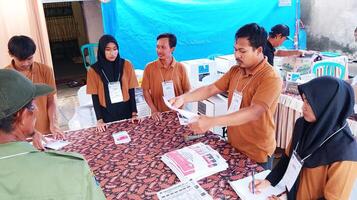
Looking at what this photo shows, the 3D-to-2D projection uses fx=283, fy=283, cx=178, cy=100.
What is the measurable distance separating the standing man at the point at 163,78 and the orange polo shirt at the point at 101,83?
0.73 feet

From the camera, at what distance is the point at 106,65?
246 centimetres

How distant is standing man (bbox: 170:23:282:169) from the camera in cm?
171

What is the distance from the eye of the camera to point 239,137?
190cm

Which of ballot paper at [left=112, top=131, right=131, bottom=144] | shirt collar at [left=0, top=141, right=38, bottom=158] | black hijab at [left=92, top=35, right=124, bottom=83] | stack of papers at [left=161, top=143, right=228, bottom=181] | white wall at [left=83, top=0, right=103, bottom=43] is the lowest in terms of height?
stack of papers at [left=161, top=143, right=228, bottom=181]

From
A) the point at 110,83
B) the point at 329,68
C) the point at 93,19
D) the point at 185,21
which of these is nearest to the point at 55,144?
the point at 110,83

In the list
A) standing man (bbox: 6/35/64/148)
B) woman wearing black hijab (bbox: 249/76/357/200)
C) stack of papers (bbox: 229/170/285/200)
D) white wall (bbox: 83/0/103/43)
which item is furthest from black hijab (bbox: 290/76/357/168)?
white wall (bbox: 83/0/103/43)

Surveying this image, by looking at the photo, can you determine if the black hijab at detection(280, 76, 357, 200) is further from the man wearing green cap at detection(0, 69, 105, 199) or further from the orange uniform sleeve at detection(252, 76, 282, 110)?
the man wearing green cap at detection(0, 69, 105, 199)

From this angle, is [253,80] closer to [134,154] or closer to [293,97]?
[134,154]

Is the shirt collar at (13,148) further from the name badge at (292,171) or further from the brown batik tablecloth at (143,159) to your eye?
the name badge at (292,171)

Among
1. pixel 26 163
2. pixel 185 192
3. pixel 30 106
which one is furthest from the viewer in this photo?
pixel 185 192

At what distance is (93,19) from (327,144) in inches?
267

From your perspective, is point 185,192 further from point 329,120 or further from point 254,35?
point 254,35

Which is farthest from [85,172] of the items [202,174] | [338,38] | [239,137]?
[338,38]

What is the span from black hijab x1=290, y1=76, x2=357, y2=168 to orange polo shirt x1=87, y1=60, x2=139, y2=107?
160 cm
